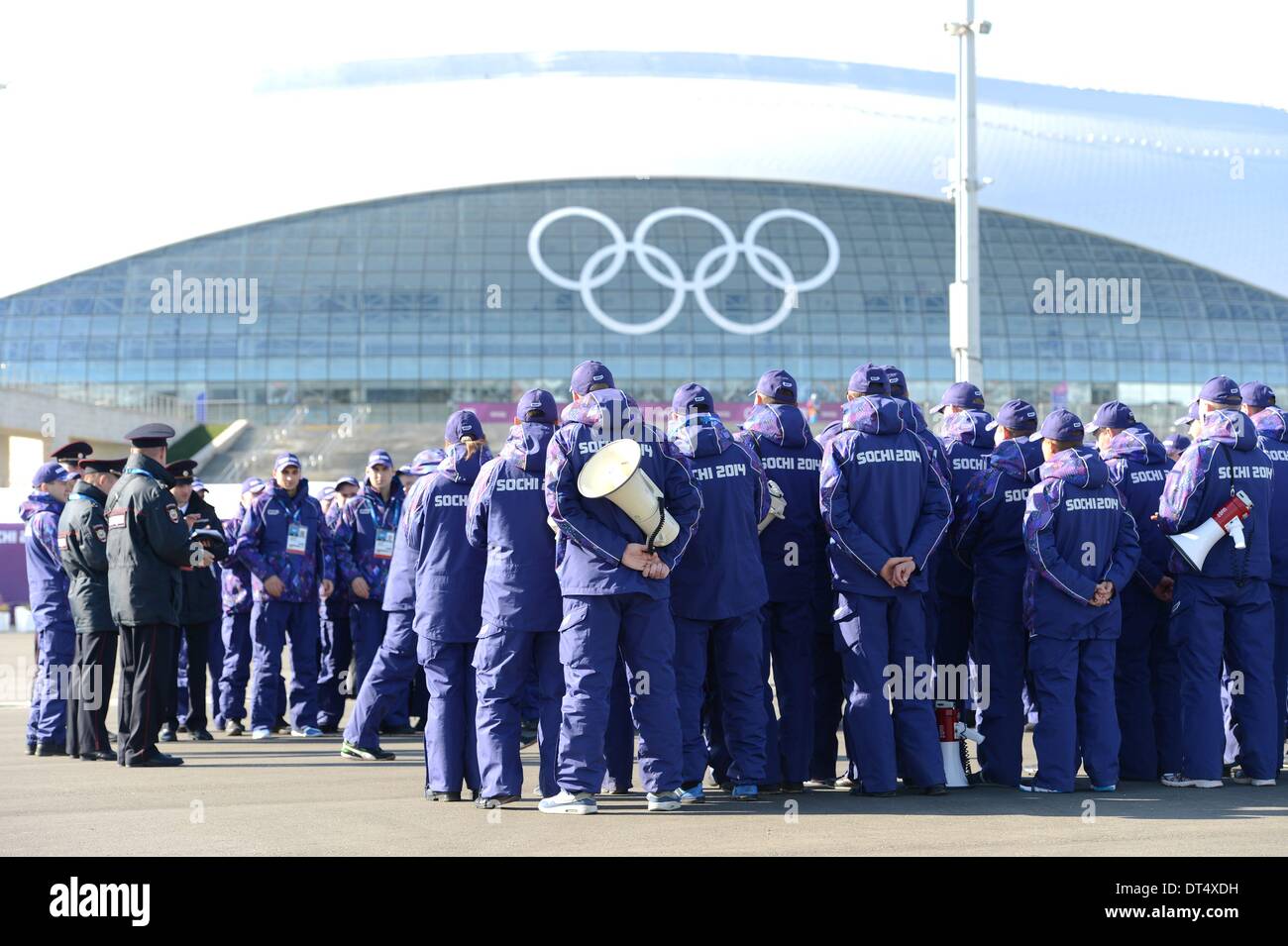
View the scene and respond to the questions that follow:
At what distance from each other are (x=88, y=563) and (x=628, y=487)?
4499mm

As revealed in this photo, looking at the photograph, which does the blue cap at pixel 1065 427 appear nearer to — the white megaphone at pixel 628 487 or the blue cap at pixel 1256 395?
the blue cap at pixel 1256 395

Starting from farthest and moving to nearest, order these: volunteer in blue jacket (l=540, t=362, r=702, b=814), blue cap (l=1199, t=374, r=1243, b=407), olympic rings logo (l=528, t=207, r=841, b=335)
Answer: olympic rings logo (l=528, t=207, r=841, b=335), blue cap (l=1199, t=374, r=1243, b=407), volunteer in blue jacket (l=540, t=362, r=702, b=814)

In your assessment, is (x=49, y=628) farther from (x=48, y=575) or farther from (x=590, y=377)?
(x=590, y=377)

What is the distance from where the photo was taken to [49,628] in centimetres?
1068

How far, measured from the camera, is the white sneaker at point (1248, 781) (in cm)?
865

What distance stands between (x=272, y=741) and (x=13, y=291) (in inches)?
1735

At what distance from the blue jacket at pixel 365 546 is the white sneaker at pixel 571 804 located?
453 centimetres

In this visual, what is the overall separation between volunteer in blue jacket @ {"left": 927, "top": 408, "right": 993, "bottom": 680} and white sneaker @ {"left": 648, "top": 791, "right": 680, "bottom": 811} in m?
2.16

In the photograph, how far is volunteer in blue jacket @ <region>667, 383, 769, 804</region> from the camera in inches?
323

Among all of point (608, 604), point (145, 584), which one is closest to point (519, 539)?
point (608, 604)

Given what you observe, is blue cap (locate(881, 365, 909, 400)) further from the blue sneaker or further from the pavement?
the blue sneaker

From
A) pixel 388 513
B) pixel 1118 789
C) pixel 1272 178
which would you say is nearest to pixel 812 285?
pixel 1272 178

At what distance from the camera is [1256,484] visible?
884cm

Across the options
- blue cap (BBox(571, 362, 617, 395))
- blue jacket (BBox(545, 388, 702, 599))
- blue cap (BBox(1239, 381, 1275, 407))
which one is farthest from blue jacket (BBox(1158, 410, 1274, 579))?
blue cap (BBox(571, 362, 617, 395))
